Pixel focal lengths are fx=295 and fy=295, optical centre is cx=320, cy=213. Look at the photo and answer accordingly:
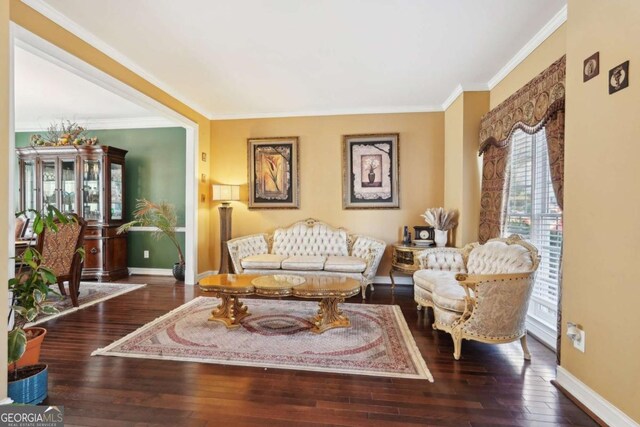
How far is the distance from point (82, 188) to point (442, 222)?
19.7 ft

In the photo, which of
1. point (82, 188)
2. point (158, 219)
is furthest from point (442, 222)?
point (82, 188)

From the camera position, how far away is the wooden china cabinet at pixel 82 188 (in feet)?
16.8

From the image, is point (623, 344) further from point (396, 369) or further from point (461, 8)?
point (461, 8)

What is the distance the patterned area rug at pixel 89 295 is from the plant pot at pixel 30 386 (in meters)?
1.69

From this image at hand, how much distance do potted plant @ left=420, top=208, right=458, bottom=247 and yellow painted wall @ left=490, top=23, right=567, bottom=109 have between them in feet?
5.03

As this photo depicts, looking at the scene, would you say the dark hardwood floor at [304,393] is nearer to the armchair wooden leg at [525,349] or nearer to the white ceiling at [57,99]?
the armchair wooden leg at [525,349]

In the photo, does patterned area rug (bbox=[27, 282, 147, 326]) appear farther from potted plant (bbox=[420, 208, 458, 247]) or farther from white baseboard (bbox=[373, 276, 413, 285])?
potted plant (bbox=[420, 208, 458, 247])

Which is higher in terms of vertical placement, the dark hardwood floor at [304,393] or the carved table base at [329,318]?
the carved table base at [329,318]

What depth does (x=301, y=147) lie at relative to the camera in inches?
204

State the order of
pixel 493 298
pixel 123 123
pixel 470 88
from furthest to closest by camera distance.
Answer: pixel 123 123
pixel 470 88
pixel 493 298

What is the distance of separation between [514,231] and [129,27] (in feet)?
15.0

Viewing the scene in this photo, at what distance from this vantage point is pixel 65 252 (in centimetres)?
371

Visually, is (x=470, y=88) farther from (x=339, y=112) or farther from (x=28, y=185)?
(x=28, y=185)

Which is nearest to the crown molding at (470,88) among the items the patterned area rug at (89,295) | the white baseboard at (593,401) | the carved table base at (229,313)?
the white baseboard at (593,401)
